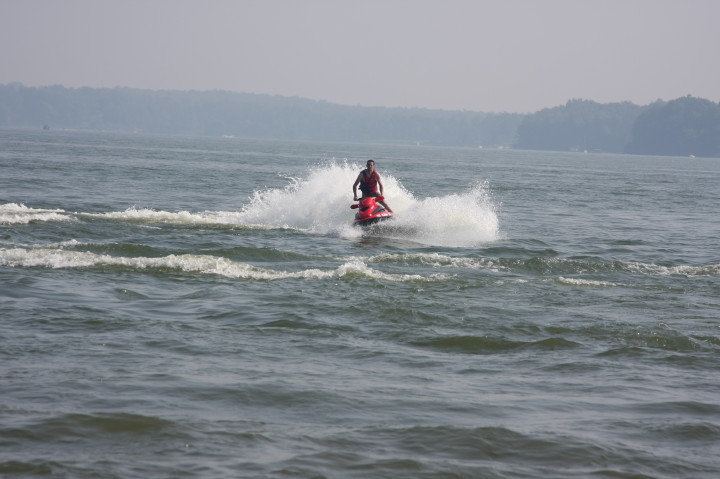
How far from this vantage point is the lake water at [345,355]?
6941 mm

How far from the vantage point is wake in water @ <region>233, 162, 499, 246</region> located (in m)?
21.6

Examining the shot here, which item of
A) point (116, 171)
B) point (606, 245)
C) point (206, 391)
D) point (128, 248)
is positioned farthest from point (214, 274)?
point (116, 171)

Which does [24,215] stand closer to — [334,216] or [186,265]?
[186,265]

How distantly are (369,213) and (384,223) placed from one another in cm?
46

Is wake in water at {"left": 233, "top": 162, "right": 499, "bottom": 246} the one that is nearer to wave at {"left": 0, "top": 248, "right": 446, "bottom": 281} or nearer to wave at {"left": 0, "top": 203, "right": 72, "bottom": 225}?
wave at {"left": 0, "top": 203, "right": 72, "bottom": 225}

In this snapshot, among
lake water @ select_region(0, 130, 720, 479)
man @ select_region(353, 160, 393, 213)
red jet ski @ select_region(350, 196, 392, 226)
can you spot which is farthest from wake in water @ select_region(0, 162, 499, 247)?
man @ select_region(353, 160, 393, 213)

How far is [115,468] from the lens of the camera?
6438mm

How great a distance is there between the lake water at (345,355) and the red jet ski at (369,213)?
4.54ft

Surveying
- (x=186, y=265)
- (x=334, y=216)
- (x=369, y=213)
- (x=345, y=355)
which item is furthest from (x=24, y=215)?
(x=345, y=355)

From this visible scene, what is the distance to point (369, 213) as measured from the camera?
71.5ft

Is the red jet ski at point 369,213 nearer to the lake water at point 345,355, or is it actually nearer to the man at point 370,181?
the man at point 370,181

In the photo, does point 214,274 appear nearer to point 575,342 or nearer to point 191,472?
point 575,342

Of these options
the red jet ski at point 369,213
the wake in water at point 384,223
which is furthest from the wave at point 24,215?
the red jet ski at point 369,213

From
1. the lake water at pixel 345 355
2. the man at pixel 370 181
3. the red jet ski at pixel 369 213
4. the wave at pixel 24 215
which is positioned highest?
the man at pixel 370 181
